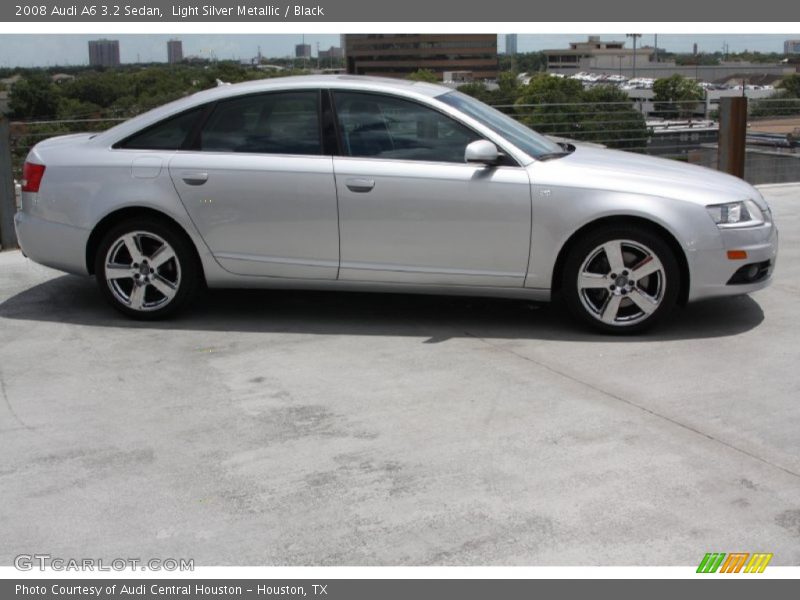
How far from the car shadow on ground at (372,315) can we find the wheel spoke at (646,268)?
1.25ft

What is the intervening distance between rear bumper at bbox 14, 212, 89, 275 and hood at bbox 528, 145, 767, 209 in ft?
9.71

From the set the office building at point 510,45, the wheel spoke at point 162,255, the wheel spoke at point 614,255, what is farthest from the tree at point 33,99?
the office building at point 510,45

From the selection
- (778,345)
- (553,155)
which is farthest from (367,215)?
(778,345)

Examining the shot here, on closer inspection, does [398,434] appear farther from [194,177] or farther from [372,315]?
[194,177]

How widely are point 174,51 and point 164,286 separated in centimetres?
737

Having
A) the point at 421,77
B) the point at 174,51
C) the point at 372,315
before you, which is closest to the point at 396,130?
the point at 372,315

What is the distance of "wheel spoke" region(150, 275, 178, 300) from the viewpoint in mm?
6734

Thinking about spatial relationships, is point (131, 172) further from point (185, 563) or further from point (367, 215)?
point (185, 563)

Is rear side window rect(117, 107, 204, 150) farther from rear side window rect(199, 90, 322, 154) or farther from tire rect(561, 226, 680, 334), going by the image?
tire rect(561, 226, 680, 334)

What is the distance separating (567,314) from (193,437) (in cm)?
300

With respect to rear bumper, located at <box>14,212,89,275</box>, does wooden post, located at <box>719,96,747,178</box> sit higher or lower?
higher

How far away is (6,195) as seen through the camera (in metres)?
9.16

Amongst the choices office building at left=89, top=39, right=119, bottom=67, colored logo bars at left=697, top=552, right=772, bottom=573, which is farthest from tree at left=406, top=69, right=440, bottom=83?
colored logo bars at left=697, top=552, right=772, bottom=573

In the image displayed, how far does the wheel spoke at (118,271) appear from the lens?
6746 mm
